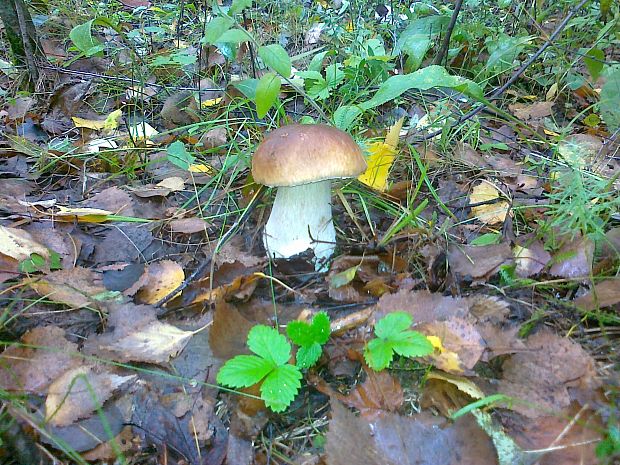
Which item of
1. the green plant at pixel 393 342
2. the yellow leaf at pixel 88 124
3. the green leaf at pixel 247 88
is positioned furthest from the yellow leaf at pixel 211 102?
the green plant at pixel 393 342

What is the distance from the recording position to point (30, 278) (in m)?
1.79

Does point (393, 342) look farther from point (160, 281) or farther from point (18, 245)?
point (18, 245)

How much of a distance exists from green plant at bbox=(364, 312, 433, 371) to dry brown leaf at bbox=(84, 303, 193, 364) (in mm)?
640

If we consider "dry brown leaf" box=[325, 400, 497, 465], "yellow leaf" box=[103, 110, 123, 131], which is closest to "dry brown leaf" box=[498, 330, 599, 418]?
"dry brown leaf" box=[325, 400, 497, 465]

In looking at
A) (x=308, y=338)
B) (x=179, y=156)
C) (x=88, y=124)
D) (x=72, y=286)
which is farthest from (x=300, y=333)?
(x=88, y=124)

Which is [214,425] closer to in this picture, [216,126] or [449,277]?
[449,277]

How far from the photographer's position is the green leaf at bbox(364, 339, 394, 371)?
1329 mm

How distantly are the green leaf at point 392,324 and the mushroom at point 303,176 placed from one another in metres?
0.60

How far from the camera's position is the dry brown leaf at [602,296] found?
4.97 ft

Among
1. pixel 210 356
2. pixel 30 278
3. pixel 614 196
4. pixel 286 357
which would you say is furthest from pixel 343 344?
pixel 614 196

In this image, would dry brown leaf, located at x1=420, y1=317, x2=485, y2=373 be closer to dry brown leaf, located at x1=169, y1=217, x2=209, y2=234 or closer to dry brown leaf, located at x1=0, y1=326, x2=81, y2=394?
dry brown leaf, located at x1=0, y1=326, x2=81, y2=394

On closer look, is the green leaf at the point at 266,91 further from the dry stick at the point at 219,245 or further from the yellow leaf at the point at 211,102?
the yellow leaf at the point at 211,102

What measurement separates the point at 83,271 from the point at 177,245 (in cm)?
45

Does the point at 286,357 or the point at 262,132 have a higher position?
the point at 286,357
